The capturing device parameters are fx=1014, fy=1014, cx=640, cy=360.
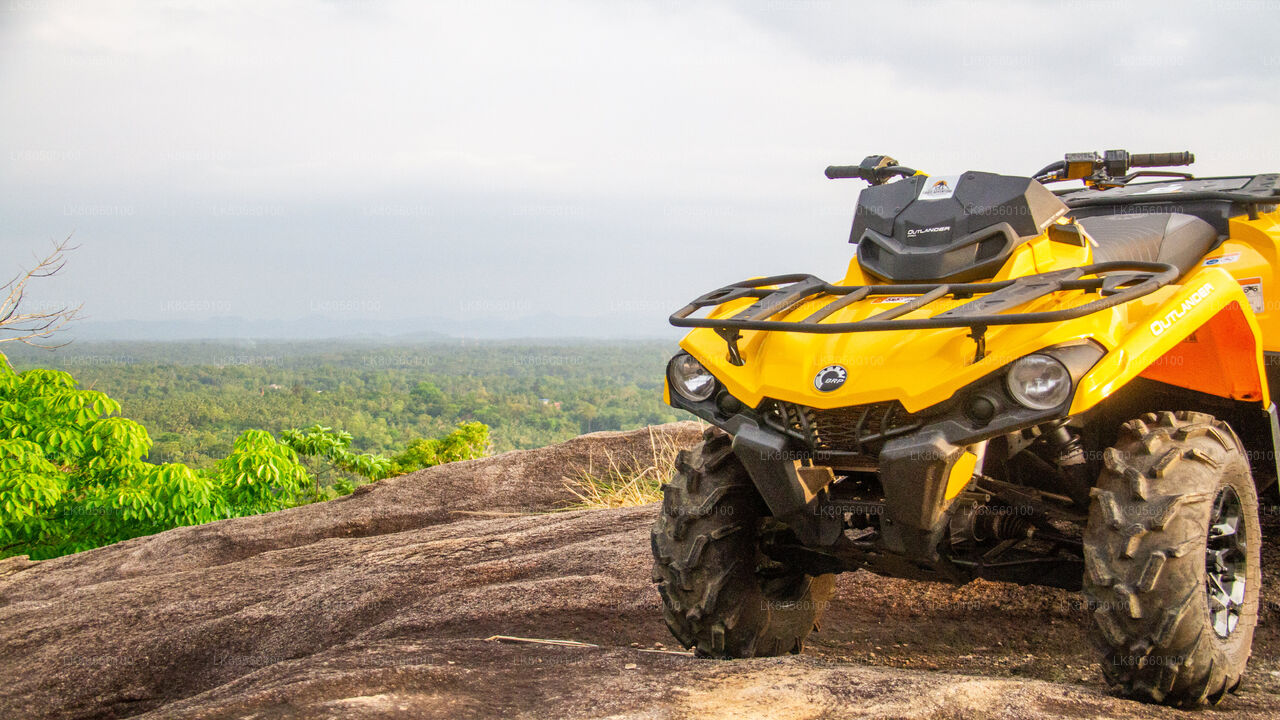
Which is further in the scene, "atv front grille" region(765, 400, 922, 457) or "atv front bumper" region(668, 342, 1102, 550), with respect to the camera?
"atv front grille" region(765, 400, 922, 457)

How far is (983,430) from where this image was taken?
2.89m

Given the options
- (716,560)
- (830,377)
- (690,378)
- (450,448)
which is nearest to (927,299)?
(830,377)

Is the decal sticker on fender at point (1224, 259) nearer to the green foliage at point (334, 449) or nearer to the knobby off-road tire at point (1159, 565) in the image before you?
the knobby off-road tire at point (1159, 565)

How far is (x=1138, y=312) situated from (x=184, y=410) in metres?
30.1

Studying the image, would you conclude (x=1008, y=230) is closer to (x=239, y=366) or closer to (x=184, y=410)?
(x=184, y=410)

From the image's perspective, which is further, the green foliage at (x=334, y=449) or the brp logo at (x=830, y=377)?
the green foliage at (x=334, y=449)

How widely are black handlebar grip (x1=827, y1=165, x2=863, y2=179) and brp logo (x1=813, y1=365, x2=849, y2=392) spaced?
1.39 metres

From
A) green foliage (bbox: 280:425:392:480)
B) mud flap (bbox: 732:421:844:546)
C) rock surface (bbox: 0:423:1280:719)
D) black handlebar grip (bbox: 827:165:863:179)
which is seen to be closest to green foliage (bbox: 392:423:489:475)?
green foliage (bbox: 280:425:392:480)

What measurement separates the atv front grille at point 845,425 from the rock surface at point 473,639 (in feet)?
2.40

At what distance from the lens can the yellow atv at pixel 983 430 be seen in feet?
9.53

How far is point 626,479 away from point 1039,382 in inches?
263

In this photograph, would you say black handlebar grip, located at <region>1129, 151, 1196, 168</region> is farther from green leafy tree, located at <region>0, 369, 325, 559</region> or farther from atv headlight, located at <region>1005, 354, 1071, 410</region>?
green leafy tree, located at <region>0, 369, 325, 559</region>

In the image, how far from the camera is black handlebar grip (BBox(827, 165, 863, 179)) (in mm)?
4256

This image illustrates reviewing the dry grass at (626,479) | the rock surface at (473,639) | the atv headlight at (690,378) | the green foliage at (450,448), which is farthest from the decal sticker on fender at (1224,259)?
the green foliage at (450,448)
